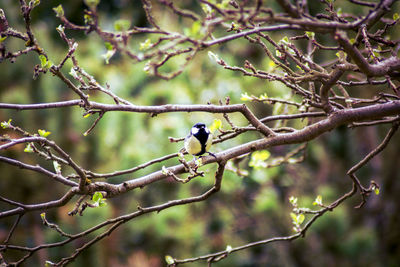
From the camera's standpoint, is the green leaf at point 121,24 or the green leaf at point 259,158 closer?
the green leaf at point 121,24

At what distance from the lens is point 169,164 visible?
417 cm

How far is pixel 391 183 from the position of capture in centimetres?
505

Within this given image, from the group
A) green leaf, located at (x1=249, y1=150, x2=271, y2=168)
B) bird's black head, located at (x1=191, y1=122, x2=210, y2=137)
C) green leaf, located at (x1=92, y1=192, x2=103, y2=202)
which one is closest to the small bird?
bird's black head, located at (x1=191, y1=122, x2=210, y2=137)

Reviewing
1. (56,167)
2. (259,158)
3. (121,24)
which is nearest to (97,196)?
(56,167)

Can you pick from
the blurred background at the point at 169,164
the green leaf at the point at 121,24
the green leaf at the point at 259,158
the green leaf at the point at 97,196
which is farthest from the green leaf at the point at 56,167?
the blurred background at the point at 169,164

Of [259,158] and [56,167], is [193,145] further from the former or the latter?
[56,167]

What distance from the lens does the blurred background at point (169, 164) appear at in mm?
4270

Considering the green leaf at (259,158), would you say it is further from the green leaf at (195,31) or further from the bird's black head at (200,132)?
the green leaf at (195,31)

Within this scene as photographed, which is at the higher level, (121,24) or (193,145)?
(193,145)

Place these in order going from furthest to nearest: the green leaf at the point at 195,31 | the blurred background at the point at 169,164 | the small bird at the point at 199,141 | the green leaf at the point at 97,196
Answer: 1. the blurred background at the point at 169,164
2. the small bird at the point at 199,141
3. the green leaf at the point at 97,196
4. the green leaf at the point at 195,31

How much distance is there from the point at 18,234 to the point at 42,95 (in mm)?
1748

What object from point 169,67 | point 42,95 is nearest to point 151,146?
point 169,67

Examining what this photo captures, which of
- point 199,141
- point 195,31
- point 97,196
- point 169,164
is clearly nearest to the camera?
point 195,31

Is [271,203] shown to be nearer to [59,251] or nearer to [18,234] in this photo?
[59,251]
